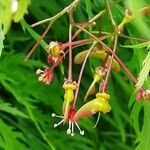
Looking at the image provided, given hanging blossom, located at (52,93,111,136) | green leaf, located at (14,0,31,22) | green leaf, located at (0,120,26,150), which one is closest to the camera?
green leaf, located at (14,0,31,22)

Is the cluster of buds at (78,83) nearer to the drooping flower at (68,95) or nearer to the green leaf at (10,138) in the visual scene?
the drooping flower at (68,95)

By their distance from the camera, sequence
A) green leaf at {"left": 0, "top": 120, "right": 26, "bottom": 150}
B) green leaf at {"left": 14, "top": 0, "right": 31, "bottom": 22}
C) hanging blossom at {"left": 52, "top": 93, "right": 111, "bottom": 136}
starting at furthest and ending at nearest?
green leaf at {"left": 0, "top": 120, "right": 26, "bottom": 150} < hanging blossom at {"left": 52, "top": 93, "right": 111, "bottom": 136} < green leaf at {"left": 14, "top": 0, "right": 31, "bottom": 22}

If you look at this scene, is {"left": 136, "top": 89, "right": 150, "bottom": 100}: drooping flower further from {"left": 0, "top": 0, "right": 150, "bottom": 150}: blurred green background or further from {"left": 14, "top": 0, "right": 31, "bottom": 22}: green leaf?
{"left": 0, "top": 0, "right": 150, "bottom": 150}: blurred green background

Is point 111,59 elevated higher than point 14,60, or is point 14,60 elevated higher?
point 14,60

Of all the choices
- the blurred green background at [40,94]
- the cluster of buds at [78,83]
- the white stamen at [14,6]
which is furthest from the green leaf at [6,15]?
the blurred green background at [40,94]

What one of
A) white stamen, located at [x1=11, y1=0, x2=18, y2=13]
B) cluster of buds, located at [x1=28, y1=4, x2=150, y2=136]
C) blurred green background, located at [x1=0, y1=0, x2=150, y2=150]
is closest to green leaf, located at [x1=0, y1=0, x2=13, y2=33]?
white stamen, located at [x1=11, y1=0, x2=18, y2=13]

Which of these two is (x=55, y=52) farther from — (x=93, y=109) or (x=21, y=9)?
(x=21, y=9)

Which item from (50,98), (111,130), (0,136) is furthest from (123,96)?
(0,136)

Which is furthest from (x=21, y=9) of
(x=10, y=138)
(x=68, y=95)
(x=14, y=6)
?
(x=10, y=138)

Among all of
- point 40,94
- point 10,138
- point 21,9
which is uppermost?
point 40,94

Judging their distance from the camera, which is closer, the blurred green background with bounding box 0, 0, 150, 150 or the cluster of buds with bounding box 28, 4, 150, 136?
the cluster of buds with bounding box 28, 4, 150, 136

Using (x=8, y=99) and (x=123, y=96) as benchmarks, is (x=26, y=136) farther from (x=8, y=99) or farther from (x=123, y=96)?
(x=123, y=96)
